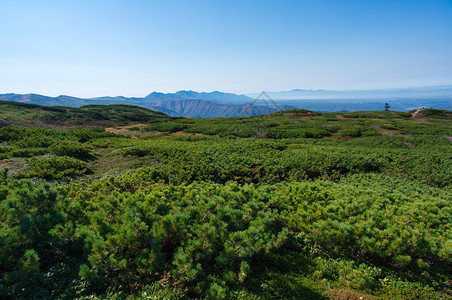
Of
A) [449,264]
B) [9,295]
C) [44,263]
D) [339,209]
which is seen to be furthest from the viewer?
[339,209]

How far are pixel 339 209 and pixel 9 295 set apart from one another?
858cm

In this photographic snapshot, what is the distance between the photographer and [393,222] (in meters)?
6.45

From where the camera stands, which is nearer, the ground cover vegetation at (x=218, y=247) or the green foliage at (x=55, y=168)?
the ground cover vegetation at (x=218, y=247)

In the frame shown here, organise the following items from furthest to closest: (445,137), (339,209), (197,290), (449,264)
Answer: (445,137) → (339,209) → (449,264) → (197,290)

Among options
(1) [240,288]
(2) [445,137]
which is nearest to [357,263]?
(1) [240,288]

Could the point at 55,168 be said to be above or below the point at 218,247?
above

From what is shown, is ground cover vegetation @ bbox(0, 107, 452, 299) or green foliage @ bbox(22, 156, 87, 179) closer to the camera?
ground cover vegetation @ bbox(0, 107, 452, 299)

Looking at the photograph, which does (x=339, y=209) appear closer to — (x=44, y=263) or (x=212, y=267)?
(x=212, y=267)

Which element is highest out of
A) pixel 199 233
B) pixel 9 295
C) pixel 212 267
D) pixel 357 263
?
pixel 199 233

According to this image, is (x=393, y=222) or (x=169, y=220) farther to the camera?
(x=393, y=222)

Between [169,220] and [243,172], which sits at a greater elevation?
[169,220]

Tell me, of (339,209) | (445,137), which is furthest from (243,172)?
(445,137)

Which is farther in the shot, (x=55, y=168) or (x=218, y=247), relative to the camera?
(x=55, y=168)

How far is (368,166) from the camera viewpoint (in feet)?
50.8
